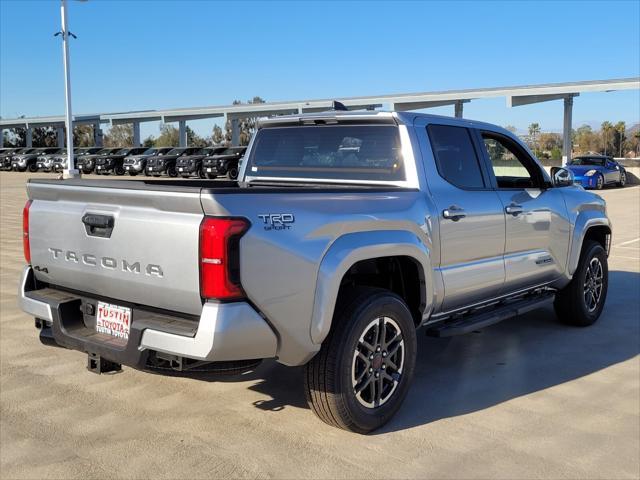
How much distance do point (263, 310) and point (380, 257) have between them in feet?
3.40

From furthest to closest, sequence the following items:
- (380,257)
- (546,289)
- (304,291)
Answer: (546,289) → (380,257) → (304,291)

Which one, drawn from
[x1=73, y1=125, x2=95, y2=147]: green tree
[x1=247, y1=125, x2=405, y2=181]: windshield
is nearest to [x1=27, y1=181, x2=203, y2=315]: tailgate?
[x1=247, y1=125, x2=405, y2=181]: windshield

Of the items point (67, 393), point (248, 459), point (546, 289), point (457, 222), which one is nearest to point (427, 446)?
point (248, 459)

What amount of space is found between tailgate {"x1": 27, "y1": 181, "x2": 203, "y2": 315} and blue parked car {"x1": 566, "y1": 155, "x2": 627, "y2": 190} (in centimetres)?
2601

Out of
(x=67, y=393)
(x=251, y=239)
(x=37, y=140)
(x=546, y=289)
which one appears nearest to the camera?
(x=251, y=239)

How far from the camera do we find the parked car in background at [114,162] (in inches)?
1519

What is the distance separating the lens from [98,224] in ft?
11.5

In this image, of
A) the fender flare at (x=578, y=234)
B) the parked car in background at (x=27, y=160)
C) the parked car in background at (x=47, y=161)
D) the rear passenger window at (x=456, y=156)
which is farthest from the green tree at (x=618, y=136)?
the rear passenger window at (x=456, y=156)

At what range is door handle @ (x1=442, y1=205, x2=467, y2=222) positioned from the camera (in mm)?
4430

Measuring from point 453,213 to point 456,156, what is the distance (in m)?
0.59

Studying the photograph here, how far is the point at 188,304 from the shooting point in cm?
321

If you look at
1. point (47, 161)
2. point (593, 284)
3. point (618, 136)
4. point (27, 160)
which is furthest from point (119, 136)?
point (593, 284)

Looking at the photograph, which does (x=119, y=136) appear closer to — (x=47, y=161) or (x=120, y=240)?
(x=47, y=161)

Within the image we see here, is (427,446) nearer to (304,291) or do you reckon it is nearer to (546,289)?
(304,291)
